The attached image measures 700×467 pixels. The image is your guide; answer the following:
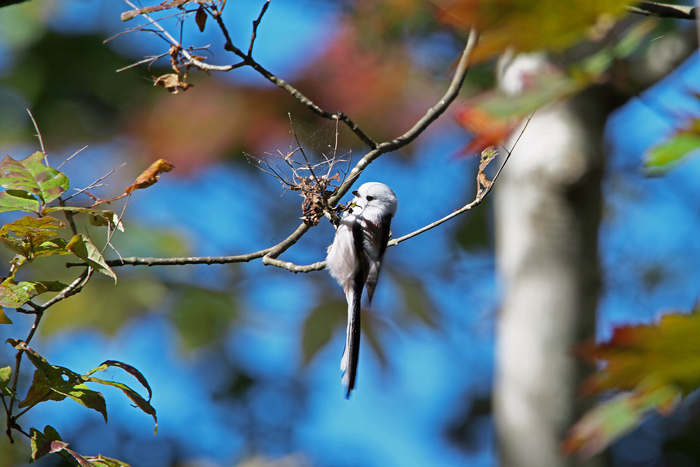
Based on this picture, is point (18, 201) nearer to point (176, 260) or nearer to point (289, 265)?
point (176, 260)

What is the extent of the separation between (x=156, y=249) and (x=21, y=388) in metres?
1.18

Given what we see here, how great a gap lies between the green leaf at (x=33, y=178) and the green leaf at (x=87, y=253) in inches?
4.7

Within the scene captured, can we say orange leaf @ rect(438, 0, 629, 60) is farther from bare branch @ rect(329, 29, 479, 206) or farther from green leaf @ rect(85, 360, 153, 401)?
green leaf @ rect(85, 360, 153, 401)

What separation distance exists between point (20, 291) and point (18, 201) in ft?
0.54

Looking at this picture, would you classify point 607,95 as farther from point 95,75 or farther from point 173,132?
point 95,75

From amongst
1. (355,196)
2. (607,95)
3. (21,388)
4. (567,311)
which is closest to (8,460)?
(21,388)

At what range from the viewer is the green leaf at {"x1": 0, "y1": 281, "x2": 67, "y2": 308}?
105 centimetres

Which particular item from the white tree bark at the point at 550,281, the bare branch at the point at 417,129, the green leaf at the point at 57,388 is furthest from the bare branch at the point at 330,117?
the white tree bark at the point at 550,281

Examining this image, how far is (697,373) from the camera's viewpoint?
2.90 ft

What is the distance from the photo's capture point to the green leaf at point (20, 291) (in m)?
1.05

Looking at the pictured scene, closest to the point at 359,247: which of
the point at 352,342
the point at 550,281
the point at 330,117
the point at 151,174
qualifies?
the point at 352,342

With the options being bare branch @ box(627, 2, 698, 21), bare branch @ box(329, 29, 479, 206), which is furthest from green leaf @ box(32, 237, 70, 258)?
bare branch @ box(627, 2, 698, 21)

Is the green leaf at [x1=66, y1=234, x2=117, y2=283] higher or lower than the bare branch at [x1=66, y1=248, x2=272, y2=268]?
lower

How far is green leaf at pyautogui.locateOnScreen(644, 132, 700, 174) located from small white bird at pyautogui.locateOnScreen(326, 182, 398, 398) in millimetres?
778
